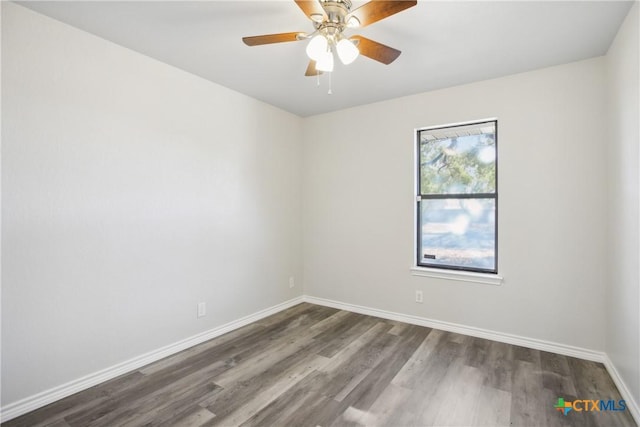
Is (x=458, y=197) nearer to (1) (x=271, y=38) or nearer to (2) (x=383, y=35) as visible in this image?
(2) (x=383, y=35)

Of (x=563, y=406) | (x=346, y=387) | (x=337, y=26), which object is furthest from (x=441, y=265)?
(x=337, y=26)

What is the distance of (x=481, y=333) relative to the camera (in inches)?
120

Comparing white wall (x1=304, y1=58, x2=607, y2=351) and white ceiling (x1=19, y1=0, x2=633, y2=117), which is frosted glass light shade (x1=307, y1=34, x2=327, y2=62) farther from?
white wall (x1=304, y1=58, x2=607, y2=351)

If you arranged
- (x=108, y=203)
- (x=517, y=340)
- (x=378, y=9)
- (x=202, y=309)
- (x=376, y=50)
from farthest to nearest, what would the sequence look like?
(x=202, y=309)
(x=517, y=340)
(x=108, y=203)
(x=376, y=50)
(x=378, y=9)

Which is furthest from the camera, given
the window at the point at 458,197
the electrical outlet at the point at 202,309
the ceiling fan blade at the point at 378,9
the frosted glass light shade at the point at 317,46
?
the window at the point at 458,197

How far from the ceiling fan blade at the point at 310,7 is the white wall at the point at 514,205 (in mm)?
2022

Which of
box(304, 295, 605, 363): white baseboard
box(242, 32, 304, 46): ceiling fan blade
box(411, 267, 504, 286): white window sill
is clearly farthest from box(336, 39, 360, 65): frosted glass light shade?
box(304, 295, 605, 363): white baseboard

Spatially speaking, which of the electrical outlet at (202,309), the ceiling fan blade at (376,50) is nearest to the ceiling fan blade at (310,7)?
the ceiling fan blade at (376,50)

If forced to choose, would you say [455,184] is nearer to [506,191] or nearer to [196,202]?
[506,191]

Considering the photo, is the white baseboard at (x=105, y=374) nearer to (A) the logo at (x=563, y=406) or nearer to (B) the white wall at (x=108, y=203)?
(B) the white wall at (x=108, y=203)

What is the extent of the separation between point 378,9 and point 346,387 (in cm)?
236

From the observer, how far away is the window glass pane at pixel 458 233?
311 centimetres

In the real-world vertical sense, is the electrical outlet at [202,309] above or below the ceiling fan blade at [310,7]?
below

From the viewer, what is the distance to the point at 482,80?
3018 millimetres
